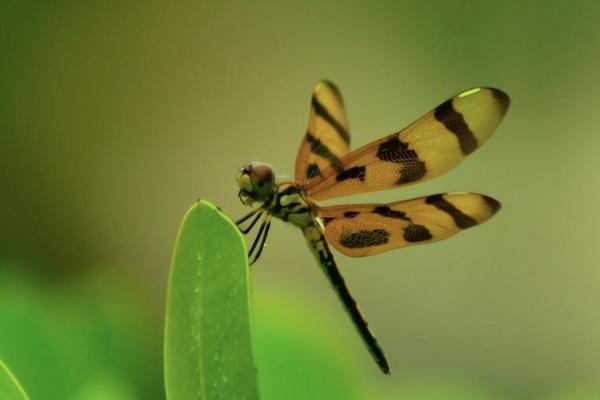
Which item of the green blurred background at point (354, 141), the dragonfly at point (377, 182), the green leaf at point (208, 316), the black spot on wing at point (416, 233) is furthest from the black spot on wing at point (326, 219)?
the green blurred background at point (354, 141)

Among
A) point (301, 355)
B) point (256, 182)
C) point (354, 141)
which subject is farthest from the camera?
point (354, 141)

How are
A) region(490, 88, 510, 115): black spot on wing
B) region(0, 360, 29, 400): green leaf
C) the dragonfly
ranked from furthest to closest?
the dragonfly
region(490, 88, 510, 115): black spot on wing
region(0, 360, 29, 400): green leaf

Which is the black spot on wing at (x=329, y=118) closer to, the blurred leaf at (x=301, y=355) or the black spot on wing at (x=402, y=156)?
the black spot on wing at (x=402, y=156)

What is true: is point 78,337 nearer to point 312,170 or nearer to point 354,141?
point 312,170

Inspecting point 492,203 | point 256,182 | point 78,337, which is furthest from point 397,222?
point 78,337

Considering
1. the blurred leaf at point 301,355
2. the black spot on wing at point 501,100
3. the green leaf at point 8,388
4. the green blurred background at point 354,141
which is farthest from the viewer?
the green blurred background at point 354,141

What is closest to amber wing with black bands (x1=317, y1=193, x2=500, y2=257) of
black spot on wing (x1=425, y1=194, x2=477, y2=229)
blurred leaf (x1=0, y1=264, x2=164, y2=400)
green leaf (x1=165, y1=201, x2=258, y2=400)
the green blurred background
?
black spot on wing (x1=425, y1=194, x2=477, y2=229)

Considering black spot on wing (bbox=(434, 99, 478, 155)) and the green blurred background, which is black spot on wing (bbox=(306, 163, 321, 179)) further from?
the green blurred background
